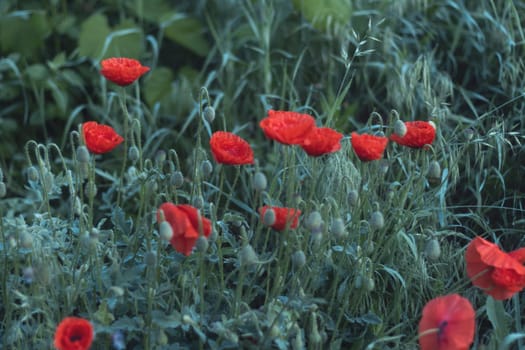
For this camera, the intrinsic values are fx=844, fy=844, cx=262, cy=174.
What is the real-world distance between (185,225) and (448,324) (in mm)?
494

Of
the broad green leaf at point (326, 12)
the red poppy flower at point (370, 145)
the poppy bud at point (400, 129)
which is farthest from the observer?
the broad green leaf at point (326, 12)

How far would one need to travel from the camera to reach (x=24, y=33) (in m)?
3.09

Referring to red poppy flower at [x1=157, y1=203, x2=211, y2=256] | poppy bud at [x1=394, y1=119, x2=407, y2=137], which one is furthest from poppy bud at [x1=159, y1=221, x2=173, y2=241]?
poppy bud at [x1=394, y1=119, x2=407, y2=137]

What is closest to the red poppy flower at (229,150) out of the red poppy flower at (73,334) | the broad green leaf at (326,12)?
the red poppy flower at (73,334)

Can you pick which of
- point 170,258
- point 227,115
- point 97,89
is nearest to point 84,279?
point 170,258

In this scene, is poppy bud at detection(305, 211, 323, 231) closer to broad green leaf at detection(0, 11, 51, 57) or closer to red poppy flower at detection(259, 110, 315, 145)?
red poppy flower at detection(259, 110, 315, 145)

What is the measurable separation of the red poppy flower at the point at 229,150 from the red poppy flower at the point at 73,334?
16.2 inches

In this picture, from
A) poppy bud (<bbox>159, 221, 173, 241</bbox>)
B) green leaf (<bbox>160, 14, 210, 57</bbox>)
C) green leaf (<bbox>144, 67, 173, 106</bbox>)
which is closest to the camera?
poppy bud (<bbox>159, 221, 173, 241</bbox>)

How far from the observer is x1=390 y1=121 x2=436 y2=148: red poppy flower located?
168 centimetres

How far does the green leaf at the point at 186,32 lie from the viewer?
3062mm

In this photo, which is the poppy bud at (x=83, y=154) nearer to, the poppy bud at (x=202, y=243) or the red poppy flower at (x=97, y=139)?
the red poppy flower at (x=97, y=139)

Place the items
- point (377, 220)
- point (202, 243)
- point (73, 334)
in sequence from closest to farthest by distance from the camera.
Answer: point (73, 334) → point (202, 243) → point (377, 220)

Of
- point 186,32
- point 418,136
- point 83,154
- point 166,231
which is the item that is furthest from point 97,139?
point 186,32

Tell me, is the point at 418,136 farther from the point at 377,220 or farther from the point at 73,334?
the point at 73,334
